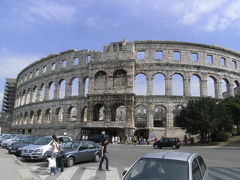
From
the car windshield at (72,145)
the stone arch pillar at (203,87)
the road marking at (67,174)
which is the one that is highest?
the stone arch pillar at (203,87)

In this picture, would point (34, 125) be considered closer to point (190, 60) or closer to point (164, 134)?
point (164, 134)

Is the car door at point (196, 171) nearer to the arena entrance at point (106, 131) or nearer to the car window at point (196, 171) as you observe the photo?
the car window at point (196, 171)

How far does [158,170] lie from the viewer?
14.0 ft

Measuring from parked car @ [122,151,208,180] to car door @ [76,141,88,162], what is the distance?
7.72 m

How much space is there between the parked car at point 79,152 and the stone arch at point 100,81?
79.7 ft

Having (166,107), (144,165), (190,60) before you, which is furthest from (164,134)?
(144,165)

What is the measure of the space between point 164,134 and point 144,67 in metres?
11.6

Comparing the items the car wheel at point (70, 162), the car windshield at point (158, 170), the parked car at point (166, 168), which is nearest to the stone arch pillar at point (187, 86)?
the car wheel at point (70, 162)

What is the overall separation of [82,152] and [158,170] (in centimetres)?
831

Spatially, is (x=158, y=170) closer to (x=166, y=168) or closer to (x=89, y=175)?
(x=166, y=168)

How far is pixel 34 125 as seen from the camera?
44625 mm

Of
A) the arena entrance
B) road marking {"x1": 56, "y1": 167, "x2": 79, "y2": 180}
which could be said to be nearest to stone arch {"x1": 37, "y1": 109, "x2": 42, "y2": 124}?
the arena entrance

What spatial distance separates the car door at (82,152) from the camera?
1156cm

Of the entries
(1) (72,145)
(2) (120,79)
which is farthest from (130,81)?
(1) (72,145)
